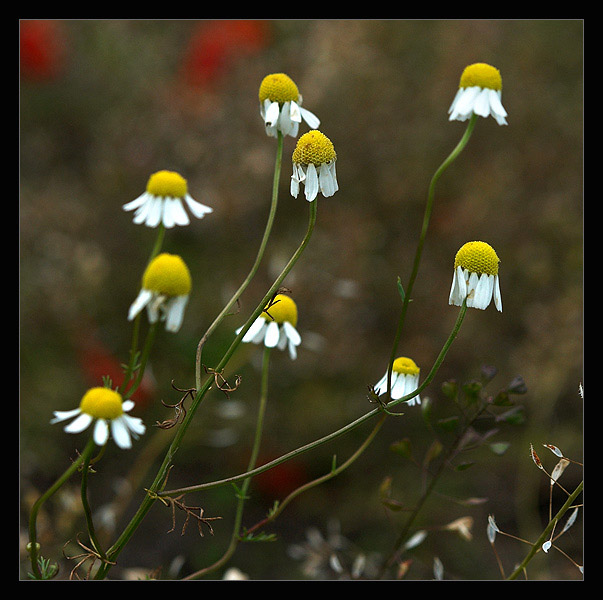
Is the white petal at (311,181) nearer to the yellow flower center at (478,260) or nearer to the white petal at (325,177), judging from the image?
the white petal at (325,177)

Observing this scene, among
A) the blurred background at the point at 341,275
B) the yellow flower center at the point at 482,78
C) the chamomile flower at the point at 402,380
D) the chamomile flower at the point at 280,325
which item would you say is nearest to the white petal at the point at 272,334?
the chamomile flower at the point at 280,325

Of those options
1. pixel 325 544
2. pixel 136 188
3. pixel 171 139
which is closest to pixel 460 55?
pixel 171 139

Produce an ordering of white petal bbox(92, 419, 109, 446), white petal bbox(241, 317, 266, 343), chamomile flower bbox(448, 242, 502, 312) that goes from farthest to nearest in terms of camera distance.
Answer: white petal bbox(241, 317, 266, 343) → chamomile flower bbox(448, 242, 502, 312) → white petal bbox(92, 419, 109, 446)

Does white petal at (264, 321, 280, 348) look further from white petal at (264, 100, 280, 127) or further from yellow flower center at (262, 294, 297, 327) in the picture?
white petal at (264, 100, 280, 127)

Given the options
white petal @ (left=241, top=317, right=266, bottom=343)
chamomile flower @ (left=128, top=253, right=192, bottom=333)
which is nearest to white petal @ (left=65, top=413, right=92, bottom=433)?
chamomile flower @ (left=128, top=253, right=192, bottom=333)

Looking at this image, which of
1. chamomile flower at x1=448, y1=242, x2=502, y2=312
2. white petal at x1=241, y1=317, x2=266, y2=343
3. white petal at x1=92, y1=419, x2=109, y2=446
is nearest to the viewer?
white petal at x1=92, y1=419, x2=109, y2=446

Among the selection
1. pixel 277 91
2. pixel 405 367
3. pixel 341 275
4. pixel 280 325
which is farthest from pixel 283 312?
pixel 341 275

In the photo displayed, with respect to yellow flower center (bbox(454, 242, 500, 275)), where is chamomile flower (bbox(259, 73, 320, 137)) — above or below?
above

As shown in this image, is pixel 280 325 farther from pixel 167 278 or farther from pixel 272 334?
pixel 167 278
